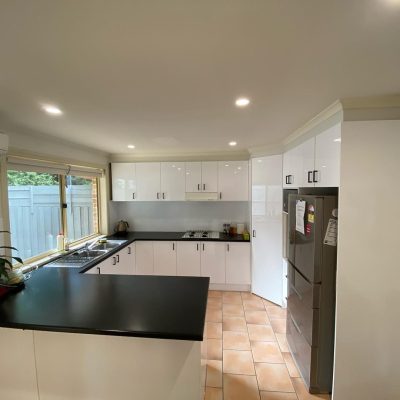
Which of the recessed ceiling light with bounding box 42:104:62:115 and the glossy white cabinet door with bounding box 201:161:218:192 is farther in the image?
the glossy white cabinet door with bounding box 201:161:218:192

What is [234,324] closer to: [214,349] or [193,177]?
[214,349]

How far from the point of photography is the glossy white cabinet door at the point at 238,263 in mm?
3740

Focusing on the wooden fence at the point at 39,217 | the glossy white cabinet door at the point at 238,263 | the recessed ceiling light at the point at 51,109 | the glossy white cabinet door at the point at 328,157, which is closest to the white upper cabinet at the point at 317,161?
the glossy white cabinet door at the point at 328,157

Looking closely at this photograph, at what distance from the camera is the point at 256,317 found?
305 centimetres

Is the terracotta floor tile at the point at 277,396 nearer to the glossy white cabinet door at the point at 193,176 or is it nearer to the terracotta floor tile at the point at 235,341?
the terracotta floor tile at the point at 235,341

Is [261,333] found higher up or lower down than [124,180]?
lower down

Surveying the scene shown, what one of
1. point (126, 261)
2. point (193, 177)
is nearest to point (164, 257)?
point (126, 261)

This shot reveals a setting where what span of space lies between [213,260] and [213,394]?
1.98m

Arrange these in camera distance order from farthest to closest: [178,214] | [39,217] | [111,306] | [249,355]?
[178,214] < [39,217] < [249,355] < [111,306]

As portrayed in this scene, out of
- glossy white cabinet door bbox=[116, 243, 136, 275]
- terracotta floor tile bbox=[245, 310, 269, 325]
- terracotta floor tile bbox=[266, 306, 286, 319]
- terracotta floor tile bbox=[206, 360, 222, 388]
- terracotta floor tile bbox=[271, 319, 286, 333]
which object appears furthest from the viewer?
glossy white cabinet door bbox=[116, 243, 136, 275]

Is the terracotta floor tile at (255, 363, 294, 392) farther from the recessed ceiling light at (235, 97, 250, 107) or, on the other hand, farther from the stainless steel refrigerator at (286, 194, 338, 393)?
the recessed ceiling light at (235, 97, 250, 107)

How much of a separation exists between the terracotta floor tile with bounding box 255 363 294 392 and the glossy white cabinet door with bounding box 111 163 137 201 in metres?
2.94

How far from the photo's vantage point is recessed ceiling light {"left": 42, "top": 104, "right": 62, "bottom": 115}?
1672mm

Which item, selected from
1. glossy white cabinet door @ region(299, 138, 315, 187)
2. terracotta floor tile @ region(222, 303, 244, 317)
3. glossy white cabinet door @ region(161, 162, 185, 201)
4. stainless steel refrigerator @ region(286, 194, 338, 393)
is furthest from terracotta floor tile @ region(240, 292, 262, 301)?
glossy white cabinet door @ region(299, 138, 315, 187)
